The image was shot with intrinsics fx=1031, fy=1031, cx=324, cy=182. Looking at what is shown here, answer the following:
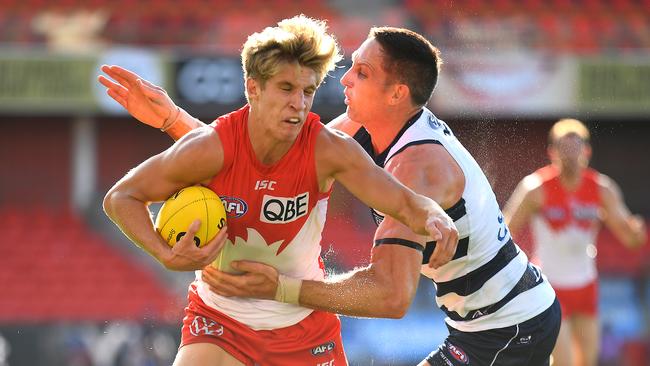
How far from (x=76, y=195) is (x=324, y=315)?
1467 centimetres

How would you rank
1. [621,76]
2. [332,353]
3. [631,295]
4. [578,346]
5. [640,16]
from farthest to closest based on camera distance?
[640,16] → [621,76] → [631,295] → [578,346] → [332,353]

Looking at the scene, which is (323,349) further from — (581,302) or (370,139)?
(581,302)

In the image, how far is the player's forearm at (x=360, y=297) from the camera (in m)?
4.95

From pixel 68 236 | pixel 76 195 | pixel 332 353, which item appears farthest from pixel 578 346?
pixel 76 195

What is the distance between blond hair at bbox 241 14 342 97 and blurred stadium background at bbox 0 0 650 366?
8899 millimetres

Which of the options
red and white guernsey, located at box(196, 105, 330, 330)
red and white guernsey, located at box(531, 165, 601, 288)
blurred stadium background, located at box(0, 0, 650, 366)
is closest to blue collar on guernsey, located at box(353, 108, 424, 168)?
red and white guernsey, located at box(196, 105, 330, 330)

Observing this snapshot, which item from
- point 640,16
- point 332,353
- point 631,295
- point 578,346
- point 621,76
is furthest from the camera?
point 640,16

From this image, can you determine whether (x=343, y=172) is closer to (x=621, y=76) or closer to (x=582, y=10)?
(x=621, y=76)

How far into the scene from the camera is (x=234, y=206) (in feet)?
15.9

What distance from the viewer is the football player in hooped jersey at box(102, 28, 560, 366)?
497cm

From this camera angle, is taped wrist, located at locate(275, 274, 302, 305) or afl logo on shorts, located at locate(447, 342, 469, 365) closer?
taped wrist, located at locate(275, 274, 302, 305)

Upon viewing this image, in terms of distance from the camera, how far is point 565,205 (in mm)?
9859

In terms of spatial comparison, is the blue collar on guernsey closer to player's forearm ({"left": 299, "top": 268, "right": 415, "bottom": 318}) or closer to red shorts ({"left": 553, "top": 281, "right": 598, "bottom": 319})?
player's forearm ({"left": 299, "top": 268, "right": 415, "bottom": 318})

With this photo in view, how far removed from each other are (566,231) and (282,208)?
18.3 ft
